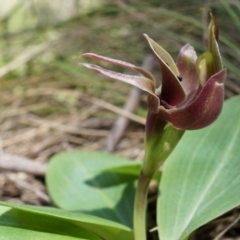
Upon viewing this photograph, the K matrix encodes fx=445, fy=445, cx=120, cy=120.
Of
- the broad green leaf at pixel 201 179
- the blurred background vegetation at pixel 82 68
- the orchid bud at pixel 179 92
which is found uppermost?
the orchid bud at pixel 179 92

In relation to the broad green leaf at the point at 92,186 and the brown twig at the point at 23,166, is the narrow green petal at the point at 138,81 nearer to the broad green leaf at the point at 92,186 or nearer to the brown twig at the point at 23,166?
the broad green leaf at the point at 92,186

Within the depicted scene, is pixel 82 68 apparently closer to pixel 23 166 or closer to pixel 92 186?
pixel 23 166

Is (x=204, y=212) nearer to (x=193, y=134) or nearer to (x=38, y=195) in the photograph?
(x=193, y=134)

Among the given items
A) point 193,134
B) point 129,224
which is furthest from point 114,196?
point 193,134

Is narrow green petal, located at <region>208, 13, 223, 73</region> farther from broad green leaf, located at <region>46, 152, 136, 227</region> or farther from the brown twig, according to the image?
the brown twig

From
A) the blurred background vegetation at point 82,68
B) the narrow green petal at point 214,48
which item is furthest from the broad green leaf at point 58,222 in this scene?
the blurred background vegetation at point 82,68

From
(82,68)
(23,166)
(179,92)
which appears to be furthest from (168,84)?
(82,68)
